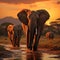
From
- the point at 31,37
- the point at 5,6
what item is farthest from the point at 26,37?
the point at 5,6

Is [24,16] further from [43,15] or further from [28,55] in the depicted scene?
[28,55]

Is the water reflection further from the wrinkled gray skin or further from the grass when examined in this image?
the wrinkled gray skin

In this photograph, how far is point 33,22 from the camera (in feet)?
41.9

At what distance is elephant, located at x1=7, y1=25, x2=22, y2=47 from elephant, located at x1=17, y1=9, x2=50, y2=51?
208 millimetres

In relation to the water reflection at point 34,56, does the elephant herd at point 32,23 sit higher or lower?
higher

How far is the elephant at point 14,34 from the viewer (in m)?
12.8

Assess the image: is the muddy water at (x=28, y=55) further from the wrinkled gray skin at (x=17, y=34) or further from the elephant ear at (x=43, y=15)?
the elephant ear at (x=43, y=15)

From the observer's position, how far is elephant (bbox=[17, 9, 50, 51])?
1277cm

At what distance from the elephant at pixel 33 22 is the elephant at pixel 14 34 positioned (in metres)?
0.21

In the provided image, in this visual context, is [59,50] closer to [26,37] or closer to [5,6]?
[26,37]

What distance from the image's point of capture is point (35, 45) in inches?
505

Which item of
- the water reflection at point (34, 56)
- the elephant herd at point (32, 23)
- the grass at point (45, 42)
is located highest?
the elephant herd at point (32, 23)

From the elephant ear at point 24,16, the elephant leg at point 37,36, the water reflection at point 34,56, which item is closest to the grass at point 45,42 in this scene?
the elephant leg at point 37,36

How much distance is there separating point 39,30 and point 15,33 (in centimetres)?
59
